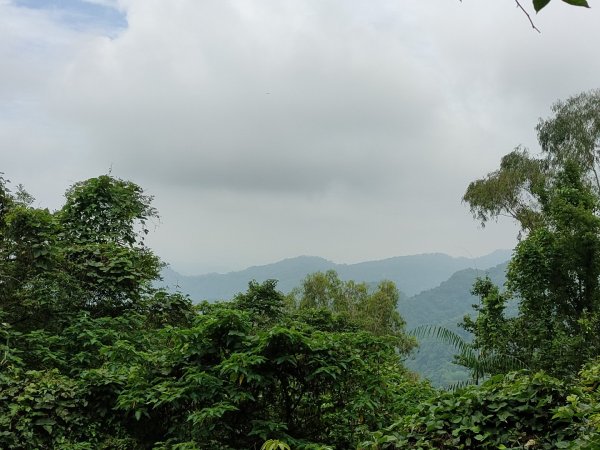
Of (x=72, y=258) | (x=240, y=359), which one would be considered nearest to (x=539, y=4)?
(x=240, y=359)

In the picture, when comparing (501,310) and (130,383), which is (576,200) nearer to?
(501,310)

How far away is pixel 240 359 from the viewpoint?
15.1 ft

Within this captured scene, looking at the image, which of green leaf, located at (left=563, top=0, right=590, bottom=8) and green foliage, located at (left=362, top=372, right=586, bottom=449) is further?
green foliage, located at (left=362, top=372, right=586, bottom=449)

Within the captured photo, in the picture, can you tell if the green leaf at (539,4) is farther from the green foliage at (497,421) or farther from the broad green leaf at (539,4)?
the green foliage at (497,421)

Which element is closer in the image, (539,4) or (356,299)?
(539,4)

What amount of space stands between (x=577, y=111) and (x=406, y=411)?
23.6 metres

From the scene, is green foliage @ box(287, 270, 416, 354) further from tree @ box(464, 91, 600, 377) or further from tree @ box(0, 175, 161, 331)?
tree @ box(0, 175, 161, 331)

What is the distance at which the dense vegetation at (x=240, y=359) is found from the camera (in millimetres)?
3416

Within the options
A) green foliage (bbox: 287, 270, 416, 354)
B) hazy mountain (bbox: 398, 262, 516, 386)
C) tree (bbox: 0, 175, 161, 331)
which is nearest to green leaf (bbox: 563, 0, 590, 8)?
tree (bbox: 0, 175, 161, 331)

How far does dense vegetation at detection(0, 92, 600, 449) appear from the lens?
3.42 meters

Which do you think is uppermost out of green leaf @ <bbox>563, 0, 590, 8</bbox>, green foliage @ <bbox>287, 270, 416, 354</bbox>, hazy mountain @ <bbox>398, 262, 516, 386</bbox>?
green leaf @ <bbox>563, 0, 590, 8</bbox>

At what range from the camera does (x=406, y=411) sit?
5.11m

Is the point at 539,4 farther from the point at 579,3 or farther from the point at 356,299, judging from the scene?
the point at 356,299

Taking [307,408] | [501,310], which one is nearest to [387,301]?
[501,310]
